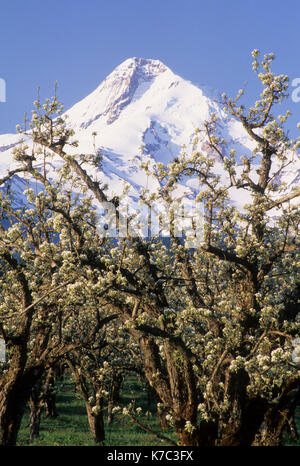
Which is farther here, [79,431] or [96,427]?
[79,431]

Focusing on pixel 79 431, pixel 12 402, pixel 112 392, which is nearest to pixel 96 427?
pixel 112 392

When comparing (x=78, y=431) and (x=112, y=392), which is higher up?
(x=112, y=392)

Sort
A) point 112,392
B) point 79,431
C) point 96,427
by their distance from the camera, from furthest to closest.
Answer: point 79,431, point 112,392, point 96,427

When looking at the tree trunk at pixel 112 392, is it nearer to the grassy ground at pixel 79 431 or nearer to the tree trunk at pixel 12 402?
the grassy ground at pixel 79 431

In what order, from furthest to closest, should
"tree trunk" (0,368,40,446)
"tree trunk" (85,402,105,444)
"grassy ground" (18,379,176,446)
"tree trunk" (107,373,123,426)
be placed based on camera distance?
1. "tree trunk" (107,373,123,426)
2. "grassy ground" (18,379,176,446)
3. "tree trunk" (85,402,105,444)
4. "tree trunk" (0,368,40,446)

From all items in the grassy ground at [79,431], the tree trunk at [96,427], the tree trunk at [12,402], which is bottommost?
the grassy ground at [79,431]

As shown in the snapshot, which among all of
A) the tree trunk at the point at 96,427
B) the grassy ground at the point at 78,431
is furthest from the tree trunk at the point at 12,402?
the tree trunk at the point at 96,427

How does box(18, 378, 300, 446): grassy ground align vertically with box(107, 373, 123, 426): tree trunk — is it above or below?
below

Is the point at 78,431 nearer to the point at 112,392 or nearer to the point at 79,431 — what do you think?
the point at 79,431

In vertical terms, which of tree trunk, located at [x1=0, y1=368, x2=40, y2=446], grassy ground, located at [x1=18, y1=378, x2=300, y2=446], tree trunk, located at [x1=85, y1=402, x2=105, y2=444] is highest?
tree trunk, located at [x1=0, y1=368, x2=40, y2=446]

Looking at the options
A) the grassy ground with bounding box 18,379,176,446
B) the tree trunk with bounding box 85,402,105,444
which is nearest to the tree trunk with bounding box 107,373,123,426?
the grassy ground with bounding box 18,379,176,446

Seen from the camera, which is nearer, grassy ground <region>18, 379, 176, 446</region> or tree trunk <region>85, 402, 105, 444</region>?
tree trunk <region>85, 402, 105, 444</region>

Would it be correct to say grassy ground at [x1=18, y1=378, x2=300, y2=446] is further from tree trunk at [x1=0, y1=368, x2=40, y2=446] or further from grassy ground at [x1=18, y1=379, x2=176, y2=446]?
tree trunk at [x1=0, y1=368, x2=40, y2=446]
